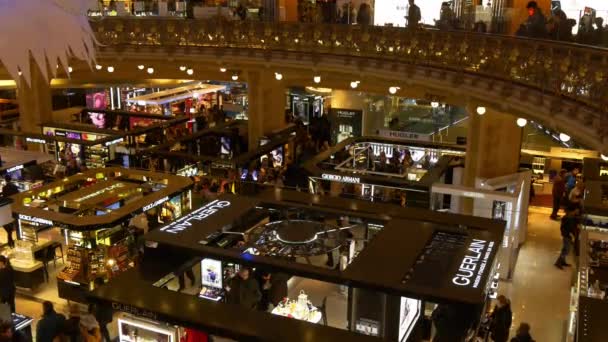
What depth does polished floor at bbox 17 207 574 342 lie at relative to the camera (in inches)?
412

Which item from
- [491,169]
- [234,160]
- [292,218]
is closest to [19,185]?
[234,160]

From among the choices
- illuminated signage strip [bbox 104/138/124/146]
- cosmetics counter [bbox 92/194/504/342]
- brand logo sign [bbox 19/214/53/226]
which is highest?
cosmetics counter [bbox 92/194/504/342]

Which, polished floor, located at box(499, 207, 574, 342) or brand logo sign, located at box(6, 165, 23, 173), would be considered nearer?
polished floor, located at box(499, 207, 574, 342)

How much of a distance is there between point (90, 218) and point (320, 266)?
6.13 meters

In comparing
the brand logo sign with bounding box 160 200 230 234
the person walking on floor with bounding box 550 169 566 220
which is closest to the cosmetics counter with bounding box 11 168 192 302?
the brand logo sign with bounding box 160 200 230 234

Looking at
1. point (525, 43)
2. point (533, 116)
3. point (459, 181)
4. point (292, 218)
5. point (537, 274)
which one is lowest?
point (537, 274)

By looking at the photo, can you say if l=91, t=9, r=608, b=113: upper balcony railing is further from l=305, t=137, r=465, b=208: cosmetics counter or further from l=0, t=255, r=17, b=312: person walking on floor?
l=0, t=255, r=17, b=312: person walking on floor

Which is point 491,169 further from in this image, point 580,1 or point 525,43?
point 525,43

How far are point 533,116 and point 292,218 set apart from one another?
421cm

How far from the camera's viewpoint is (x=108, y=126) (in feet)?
81.3

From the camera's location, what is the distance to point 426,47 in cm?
1440

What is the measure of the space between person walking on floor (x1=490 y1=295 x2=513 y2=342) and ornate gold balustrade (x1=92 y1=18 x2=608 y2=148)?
10.0ft

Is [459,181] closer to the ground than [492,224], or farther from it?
closer to the ground

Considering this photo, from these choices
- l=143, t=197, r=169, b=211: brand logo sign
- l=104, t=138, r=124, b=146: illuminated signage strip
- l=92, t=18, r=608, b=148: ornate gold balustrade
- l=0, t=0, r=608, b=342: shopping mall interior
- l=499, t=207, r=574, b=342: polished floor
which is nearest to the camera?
l=0, t=0, r=608, b=342: shopping mall interior
